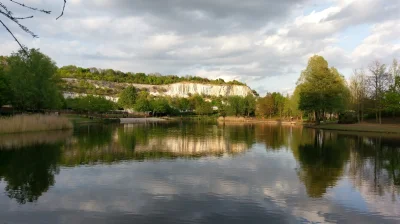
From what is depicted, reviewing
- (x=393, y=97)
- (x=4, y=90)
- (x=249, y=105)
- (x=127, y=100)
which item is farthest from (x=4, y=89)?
(x=127, y=100)

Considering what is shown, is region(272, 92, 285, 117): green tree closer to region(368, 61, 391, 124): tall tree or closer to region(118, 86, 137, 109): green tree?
region(368, 61, 391, 124): tall tree

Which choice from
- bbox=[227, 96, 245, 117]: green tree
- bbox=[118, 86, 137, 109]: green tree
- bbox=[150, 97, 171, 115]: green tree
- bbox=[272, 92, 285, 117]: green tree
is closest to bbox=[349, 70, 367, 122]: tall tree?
bbox=[272, 92, 285, 117]: green tree

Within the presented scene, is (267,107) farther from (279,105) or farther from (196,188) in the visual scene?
(196,188)

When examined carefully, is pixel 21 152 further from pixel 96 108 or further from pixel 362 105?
pixel 96 108

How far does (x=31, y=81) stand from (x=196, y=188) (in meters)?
40.2

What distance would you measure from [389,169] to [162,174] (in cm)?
1144

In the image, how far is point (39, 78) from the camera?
4612 cm

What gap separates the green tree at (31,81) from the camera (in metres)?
44.5

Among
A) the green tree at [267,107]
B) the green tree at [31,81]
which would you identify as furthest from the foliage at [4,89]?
the green tree at [267,107]

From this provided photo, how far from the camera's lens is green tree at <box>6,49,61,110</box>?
4447 cm

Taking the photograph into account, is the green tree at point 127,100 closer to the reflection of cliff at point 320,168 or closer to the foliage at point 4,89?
the foliage at point 4,89

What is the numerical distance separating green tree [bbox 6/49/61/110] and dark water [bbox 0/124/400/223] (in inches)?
1075

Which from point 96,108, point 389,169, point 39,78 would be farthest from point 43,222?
point 96,108

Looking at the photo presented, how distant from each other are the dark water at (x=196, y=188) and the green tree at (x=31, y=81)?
27.3 metres
